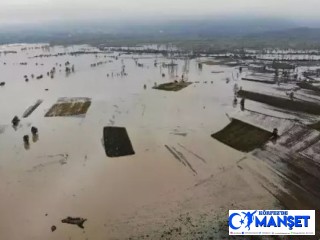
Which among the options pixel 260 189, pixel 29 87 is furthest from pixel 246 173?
pixel 29 87

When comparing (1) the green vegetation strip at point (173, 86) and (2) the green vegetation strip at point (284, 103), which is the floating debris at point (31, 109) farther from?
(2) the green vegetation strip at point (284, 103)

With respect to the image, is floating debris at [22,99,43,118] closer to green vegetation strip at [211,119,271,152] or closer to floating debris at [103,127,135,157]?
floating debris at [103,127,135,157]

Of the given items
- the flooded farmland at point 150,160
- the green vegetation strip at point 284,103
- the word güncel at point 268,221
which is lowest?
the flooded farmland at point 150,160

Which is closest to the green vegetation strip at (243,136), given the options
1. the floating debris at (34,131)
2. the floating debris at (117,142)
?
the floating debris at (117,142)

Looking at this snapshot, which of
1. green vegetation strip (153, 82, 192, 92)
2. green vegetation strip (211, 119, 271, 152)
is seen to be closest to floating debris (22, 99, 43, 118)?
green vegetation strip (153, 82, 192, 92)

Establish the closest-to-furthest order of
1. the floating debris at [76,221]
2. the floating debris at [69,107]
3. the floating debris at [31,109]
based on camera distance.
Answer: the floating debris at [76,221]
the floating debris at [31,109]
the floating debris at [69,107]

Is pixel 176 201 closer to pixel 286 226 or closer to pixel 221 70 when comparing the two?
pixel 286 226
